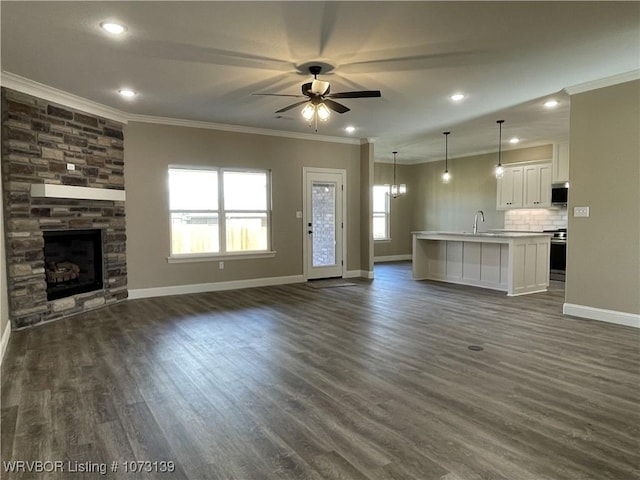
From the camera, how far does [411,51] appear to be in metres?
3.71

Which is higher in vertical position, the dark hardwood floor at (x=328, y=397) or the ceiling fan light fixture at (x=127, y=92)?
the ceiling fan light fixture at (x=127, y=92)

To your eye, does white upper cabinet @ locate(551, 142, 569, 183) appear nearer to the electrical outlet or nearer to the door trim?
the electrical outlet

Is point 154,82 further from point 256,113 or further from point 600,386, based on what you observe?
point 600,386

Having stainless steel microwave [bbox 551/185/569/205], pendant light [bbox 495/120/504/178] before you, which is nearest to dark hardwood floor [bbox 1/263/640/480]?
pendant light [bbox 495/120/504/178]

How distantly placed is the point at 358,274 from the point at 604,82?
17.0 ft

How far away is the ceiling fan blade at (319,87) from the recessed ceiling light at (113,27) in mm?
1674

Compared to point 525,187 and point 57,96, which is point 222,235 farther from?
point 525,187

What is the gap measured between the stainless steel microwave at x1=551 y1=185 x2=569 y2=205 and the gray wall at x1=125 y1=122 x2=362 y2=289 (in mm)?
3965

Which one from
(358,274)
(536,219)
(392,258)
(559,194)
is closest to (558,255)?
(536,219)

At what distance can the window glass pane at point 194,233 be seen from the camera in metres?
6.61

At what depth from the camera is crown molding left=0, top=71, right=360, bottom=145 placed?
4.46 m

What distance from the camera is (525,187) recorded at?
29.0 ft

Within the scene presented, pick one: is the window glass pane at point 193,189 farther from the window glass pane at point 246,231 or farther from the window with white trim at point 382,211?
the window with white trim at point 382,211

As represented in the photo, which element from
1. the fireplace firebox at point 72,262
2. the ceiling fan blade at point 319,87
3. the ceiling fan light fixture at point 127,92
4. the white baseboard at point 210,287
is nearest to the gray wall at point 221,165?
the white baseboard at point 210,287
